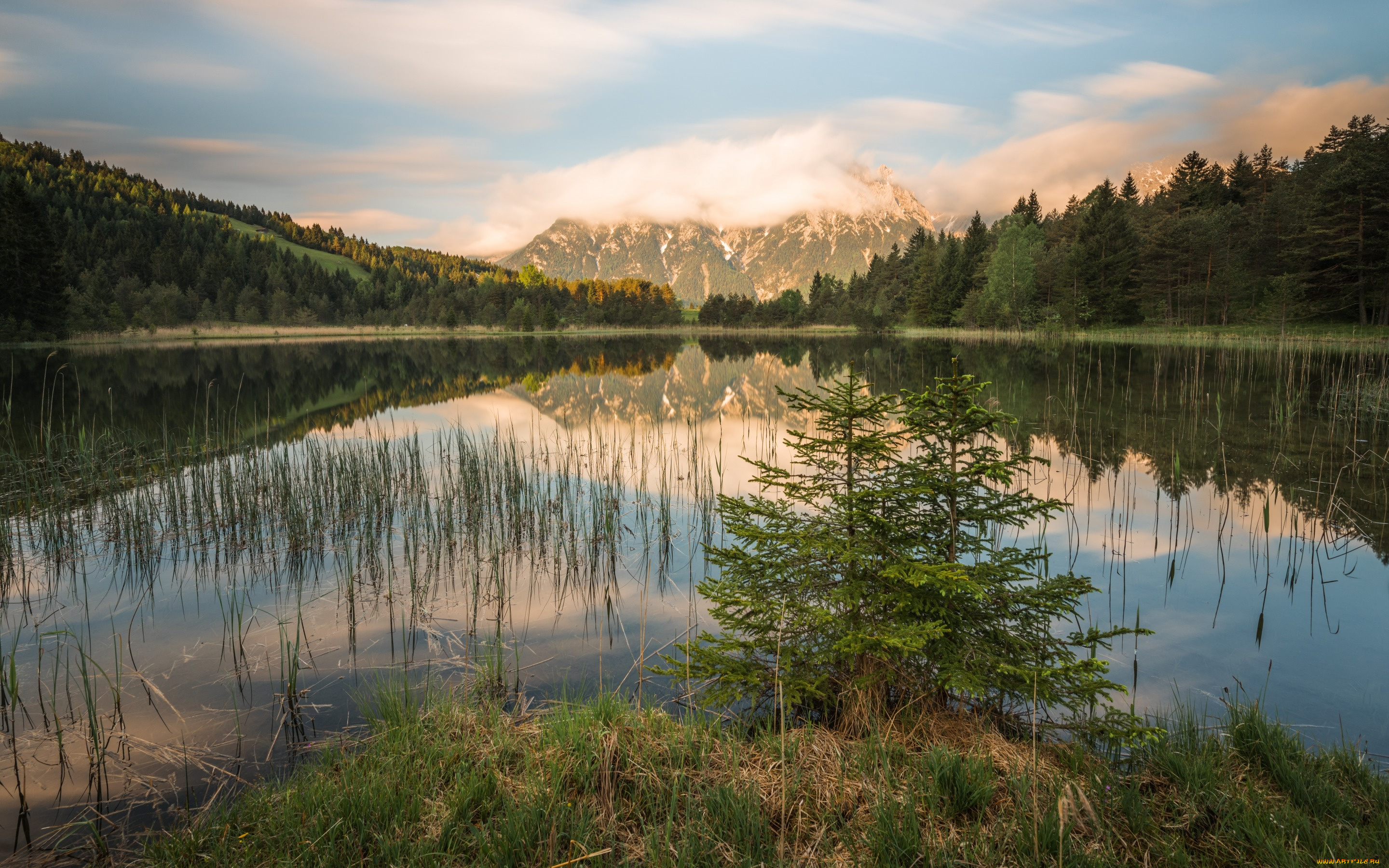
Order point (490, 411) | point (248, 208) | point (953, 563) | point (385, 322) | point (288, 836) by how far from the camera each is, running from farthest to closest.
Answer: point (248, 208) < point (385, 322) < point (490, 411) < point (953, 563) < point (288, 836)

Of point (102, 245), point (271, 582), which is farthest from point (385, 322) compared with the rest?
point (271, 582)

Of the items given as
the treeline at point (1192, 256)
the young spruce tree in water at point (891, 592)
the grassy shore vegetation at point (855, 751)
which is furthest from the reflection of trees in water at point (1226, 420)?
the treeline at point (1192, 256)

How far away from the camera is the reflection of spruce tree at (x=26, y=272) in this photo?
44.3 metres

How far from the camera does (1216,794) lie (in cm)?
318

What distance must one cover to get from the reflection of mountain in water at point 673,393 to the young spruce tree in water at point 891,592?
10.3 meters

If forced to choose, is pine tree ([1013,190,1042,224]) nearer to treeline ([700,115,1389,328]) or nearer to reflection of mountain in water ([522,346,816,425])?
treeline ([700,115,1389,328])

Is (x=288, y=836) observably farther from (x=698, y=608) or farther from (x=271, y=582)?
(x=271, y=582)

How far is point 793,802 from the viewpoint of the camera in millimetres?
3219

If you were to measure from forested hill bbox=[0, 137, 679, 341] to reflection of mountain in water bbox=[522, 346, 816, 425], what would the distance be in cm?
4693

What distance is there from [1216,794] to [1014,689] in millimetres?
1049

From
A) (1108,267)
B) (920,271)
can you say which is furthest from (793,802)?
(920,271)

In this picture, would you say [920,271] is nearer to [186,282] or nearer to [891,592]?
[891,592]

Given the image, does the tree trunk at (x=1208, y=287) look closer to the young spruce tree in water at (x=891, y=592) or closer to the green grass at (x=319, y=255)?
the young spruce tree in water at (x=891, y=592)

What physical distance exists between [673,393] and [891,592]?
920 inches
